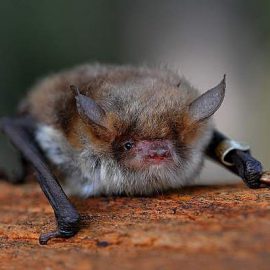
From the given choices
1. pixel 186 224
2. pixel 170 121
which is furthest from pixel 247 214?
pixel 170 121

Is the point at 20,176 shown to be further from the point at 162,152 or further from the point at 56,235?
the point at 162,152

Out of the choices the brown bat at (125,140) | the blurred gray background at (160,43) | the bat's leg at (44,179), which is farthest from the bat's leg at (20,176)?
the blurred gray background at (160,43)

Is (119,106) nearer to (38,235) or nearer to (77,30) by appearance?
(38,235)

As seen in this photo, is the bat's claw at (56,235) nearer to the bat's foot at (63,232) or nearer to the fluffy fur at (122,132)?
the bat's foot at (63,232)

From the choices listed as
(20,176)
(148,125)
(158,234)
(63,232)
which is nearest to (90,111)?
(148,125)

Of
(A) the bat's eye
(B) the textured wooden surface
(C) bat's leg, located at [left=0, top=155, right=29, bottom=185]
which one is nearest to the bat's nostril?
(A) the bat's eye

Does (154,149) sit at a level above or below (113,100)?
below
